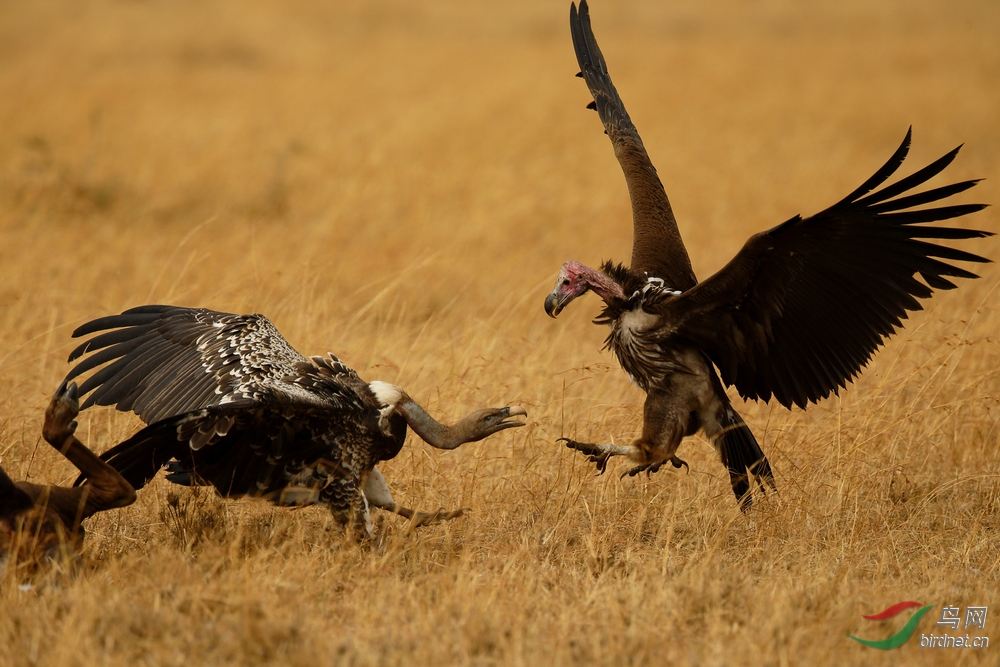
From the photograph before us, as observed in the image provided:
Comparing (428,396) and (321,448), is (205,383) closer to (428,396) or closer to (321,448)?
(321,448)

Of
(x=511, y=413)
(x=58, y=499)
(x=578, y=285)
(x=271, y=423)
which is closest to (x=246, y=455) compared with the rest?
(x=271, y=423)

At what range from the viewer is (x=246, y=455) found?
4461mm

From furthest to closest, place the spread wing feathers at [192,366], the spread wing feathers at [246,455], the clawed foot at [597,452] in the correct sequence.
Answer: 1. the clawed foot at [597,452]
2. the spread wing feathers at [192,366]
3. the spread wing feathers at [246,455]

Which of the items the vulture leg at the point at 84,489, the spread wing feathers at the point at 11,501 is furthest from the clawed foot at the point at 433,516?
the spread wing feathers at the point at 11,501

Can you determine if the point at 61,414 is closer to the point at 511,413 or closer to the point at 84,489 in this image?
the point at 84,489

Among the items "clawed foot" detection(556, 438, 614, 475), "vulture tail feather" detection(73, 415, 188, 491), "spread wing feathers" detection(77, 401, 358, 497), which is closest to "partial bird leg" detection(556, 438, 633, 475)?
"clawed foot" detection(556, 438, 614, 475)

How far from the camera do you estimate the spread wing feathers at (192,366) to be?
4.48m

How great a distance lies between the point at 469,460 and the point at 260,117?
8.91 m

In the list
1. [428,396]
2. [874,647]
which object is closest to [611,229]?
[428,396]

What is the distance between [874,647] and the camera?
3.58 metres

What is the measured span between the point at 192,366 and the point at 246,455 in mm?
563

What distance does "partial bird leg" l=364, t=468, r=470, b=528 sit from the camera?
4618 millimetres

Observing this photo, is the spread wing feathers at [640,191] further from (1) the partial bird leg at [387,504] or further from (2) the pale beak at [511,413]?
(1) the partial bird leg at [387,504]

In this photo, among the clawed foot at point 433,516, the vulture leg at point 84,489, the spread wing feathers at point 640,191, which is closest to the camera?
the vulture leg at point 84,489
